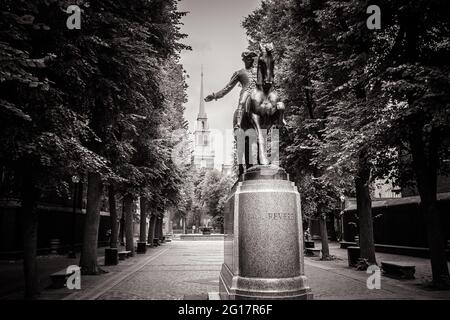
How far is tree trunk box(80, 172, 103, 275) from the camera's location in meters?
13.8


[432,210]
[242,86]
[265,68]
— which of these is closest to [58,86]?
[242,86]

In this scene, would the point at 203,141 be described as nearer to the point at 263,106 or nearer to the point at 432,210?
the point at 432,210

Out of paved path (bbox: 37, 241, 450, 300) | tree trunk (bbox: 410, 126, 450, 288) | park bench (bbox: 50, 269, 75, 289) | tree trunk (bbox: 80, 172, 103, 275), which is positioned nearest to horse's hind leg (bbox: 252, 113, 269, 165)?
paved path (bbox: 37, 241, 450, 300)

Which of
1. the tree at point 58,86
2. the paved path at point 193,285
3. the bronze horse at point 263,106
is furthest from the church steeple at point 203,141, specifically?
the bronze horse at point 263,106

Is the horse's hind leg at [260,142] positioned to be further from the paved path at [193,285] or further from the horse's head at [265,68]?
the paved path at [193,285]

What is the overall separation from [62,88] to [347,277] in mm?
11167

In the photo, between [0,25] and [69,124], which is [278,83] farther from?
[0,25]

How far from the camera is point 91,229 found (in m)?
14.1

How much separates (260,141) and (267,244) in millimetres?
2228

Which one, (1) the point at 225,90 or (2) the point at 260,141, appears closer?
(2) the point at 260,141

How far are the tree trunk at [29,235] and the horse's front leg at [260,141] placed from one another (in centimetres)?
548

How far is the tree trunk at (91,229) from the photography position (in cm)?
1378

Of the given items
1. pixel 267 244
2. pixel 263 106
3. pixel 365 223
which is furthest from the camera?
pixel 365 223

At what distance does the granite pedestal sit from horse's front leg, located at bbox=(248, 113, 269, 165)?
30.3 inches
